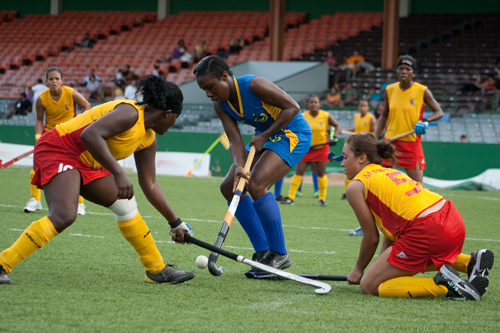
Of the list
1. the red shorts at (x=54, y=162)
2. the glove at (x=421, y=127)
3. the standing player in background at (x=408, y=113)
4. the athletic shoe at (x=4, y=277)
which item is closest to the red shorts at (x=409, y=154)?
the standing player in background at (x=408, y=113)

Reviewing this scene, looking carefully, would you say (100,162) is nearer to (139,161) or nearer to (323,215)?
(139,161)

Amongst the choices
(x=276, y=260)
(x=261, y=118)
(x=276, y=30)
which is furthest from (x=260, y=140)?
(x=276, y=30)

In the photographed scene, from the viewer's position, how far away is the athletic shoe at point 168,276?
14.0 feet

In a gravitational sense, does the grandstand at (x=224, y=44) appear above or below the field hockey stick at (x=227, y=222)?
below

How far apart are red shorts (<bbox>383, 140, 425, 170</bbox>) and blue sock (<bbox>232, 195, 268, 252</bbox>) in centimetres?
302

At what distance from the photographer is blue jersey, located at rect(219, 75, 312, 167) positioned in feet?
15.9

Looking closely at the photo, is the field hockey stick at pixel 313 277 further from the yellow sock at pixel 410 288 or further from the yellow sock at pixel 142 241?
the yellow sock at pixel 142 241

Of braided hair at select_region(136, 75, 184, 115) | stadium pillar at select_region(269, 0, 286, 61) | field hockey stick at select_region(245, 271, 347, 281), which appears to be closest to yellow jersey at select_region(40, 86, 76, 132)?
braided hair at select_region(136, 75, 184, 115)

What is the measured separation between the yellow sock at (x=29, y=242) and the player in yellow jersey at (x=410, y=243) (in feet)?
6.10

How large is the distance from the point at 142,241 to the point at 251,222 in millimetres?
1006

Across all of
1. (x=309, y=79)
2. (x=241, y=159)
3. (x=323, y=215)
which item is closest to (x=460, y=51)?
(x=309, y=79)

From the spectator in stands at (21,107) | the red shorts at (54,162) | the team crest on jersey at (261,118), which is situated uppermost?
the team crest on jersey at (261,118)

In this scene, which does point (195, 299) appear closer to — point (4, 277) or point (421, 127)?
point (4, 277)

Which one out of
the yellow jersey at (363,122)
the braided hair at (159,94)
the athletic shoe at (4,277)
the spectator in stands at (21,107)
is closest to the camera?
the athletic shoe at (4,277)
